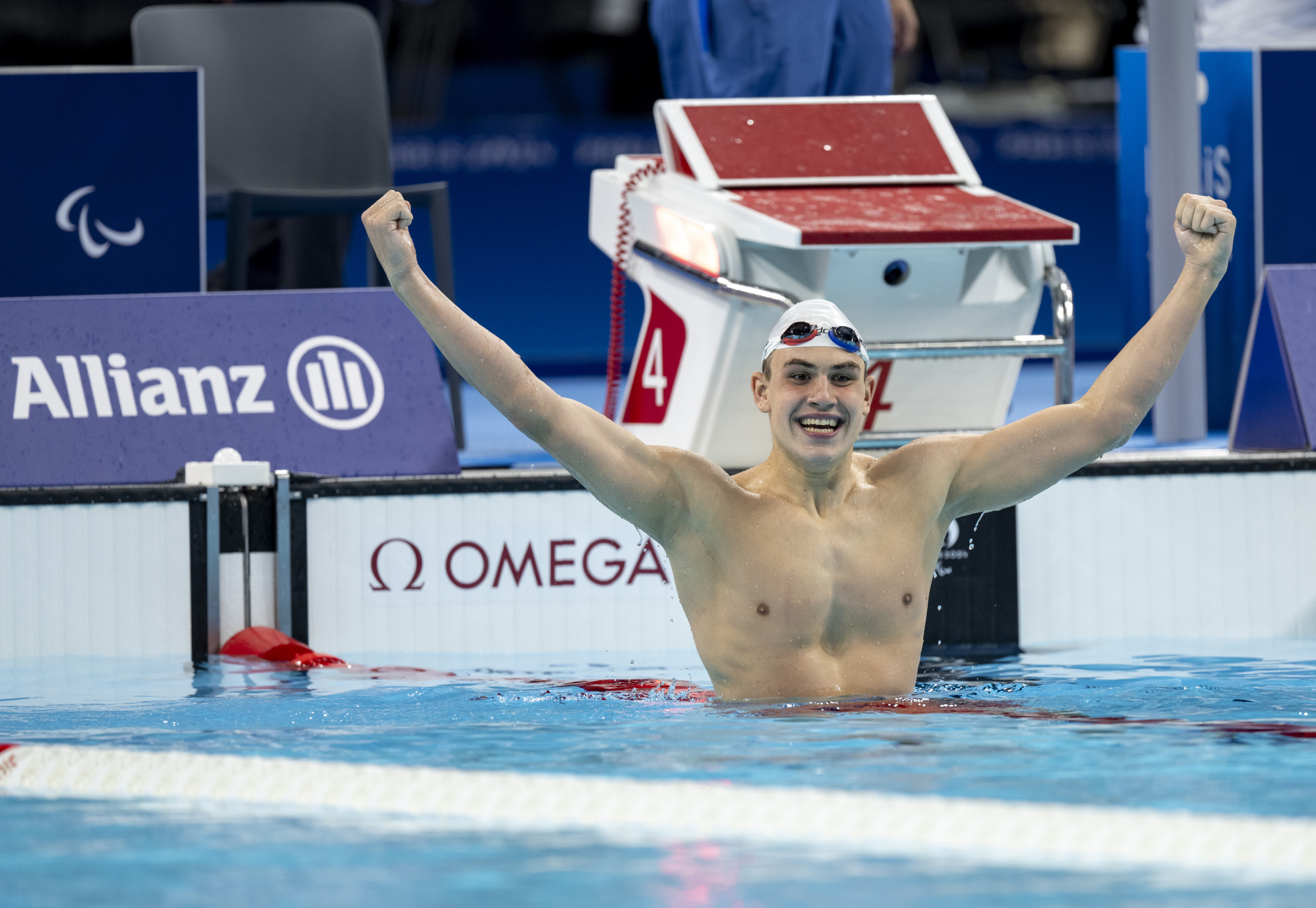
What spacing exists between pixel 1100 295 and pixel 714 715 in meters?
6.86

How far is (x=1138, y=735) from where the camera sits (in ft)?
10.2

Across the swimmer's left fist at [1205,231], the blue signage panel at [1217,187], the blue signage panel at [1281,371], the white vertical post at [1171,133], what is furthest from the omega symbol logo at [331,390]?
the blue signage panel at [1217,187]

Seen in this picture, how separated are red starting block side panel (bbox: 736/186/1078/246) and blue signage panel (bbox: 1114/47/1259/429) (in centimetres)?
151

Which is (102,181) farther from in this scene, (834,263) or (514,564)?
(834,263)

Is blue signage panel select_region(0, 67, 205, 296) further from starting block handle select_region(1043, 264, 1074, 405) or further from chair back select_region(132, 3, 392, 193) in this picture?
starting block handle select_region(1043, 264, 1074, 405)

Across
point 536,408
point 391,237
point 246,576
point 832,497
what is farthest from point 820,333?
point 246,576

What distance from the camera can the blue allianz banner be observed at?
14.8 feet

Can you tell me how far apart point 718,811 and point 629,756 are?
50 cm

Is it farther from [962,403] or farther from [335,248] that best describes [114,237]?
[962,403]

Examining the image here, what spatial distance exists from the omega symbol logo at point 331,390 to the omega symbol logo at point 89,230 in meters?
0.86

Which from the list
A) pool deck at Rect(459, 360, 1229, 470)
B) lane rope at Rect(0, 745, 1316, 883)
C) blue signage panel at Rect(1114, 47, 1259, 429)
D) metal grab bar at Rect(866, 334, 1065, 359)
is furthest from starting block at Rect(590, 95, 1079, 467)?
lane rope at Rect(0, 745, 1316, 883)

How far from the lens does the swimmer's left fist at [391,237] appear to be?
296 cm

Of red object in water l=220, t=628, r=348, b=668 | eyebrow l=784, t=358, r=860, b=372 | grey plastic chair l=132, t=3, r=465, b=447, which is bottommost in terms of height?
red object in water l=220, t=628, r=348, b=668

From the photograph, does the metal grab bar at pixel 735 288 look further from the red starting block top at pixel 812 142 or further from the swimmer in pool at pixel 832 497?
the swimmer in pool at pixel 832 497
